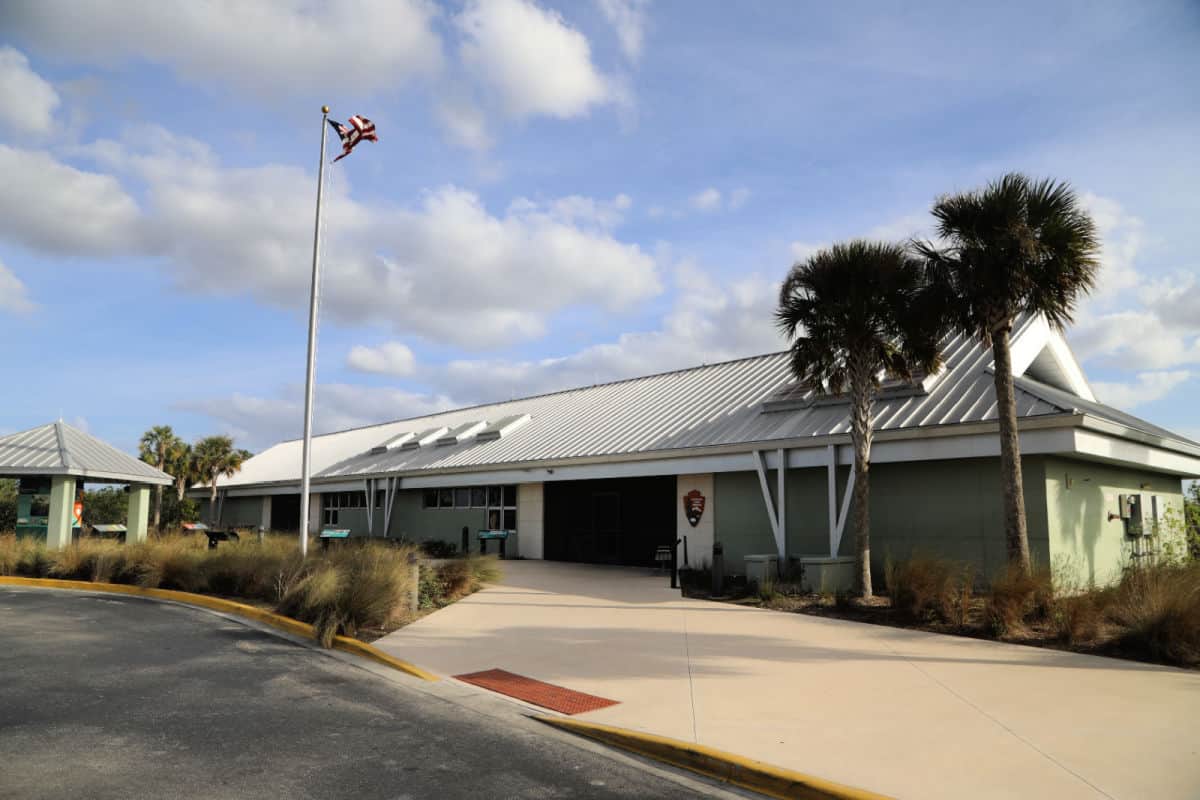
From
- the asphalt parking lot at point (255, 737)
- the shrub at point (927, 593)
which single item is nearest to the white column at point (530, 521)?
the shrub at point (927, 593)

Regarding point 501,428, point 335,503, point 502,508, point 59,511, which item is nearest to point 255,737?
point 502,508

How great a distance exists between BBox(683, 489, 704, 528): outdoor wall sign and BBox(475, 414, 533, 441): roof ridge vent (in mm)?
9778

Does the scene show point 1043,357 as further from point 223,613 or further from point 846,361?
point 223,613

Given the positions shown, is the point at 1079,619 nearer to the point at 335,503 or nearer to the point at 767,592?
the point at 767,592

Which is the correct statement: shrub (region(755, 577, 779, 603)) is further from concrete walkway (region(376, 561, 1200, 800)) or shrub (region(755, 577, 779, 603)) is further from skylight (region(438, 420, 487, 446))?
skylight (region(438, 420, 487, 446))

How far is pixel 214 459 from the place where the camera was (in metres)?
40.5

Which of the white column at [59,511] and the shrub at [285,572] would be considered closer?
the shrub at [285,572]

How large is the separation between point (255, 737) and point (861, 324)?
11.6 m

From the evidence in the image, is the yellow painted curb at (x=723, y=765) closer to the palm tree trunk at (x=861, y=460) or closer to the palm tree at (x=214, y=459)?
the palm tree trunk at (x=861, y=460)

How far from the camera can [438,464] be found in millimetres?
27375

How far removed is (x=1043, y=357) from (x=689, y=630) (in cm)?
1322

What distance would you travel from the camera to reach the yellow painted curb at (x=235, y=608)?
31.7 ft

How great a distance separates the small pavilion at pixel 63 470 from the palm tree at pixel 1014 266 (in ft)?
68.0

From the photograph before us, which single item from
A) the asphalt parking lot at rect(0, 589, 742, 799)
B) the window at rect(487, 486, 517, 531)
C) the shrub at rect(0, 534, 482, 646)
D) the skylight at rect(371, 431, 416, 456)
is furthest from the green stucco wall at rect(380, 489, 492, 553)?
the asphalt parking lot at rect(0, 589, 742, 799)
